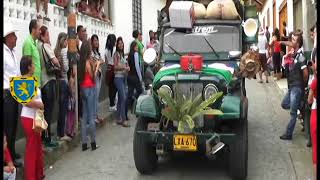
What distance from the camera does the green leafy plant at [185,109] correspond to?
579 cm

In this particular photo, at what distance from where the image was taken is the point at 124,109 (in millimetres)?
9562

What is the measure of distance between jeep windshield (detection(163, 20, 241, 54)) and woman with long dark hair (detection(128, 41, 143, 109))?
76.7 inches

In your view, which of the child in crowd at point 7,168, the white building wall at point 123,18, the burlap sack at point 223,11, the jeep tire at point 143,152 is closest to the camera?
the child in crowd at point 7,168

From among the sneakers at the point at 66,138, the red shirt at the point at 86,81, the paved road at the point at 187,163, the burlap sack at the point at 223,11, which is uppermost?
the burlap sack at the point at 223,11

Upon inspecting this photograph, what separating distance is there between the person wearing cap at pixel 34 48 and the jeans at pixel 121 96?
2.68m

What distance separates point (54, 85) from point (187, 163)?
2.33m

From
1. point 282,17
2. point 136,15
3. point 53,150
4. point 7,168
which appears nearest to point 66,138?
point 53,150

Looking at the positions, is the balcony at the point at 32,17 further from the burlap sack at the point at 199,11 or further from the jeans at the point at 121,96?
the burlap sack at the point at 199,11

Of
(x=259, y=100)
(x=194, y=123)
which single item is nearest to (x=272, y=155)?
(x=194, y=123)

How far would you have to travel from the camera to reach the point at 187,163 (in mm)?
6961

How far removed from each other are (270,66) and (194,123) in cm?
1205

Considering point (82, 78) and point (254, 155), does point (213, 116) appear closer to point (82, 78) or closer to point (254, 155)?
point (254, 155)

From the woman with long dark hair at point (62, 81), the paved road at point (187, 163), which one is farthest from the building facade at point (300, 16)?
the woman with long dark hair at point (62, 81)

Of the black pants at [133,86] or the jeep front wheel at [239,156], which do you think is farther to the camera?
the black pants at [133,86]
